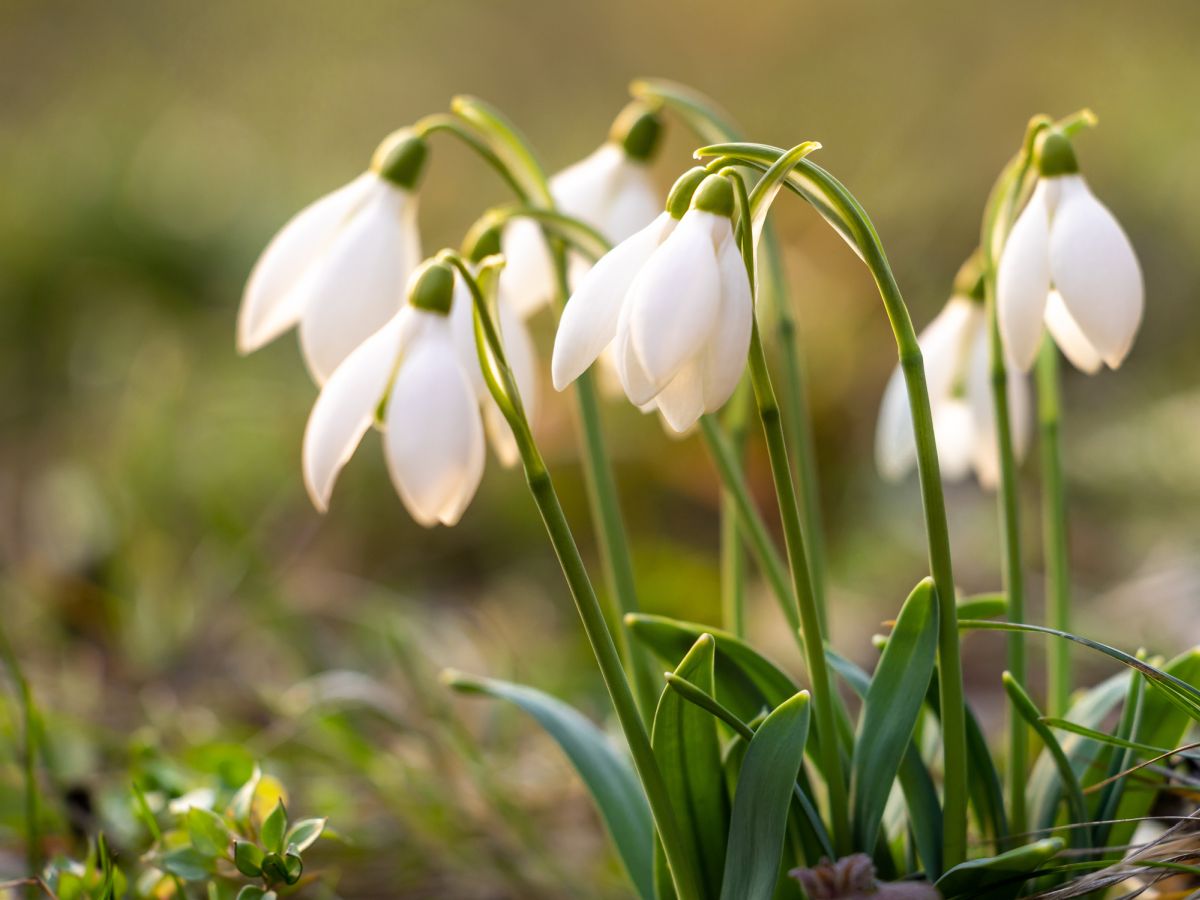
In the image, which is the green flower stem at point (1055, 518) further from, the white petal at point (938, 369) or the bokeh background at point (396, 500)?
the bokeh background at point (396, 500)

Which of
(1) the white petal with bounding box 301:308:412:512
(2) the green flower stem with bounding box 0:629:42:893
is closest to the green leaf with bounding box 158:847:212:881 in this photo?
(2) the green flower stem with bounding box 0:629:42:893

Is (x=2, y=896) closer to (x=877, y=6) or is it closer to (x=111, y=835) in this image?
(x=111, y=835)

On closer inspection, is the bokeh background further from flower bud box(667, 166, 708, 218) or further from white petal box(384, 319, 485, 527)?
flower bud box(667, 166, 708, 218)

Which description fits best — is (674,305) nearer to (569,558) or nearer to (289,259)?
(569,558)

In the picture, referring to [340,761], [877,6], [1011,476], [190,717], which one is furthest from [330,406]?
[877,6]

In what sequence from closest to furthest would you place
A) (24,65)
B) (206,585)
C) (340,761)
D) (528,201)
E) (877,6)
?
(528,201) < (340,761) < (206,585) < (877,6) < (24,65)

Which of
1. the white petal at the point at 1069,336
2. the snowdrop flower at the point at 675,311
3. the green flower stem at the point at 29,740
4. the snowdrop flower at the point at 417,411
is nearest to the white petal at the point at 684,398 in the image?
the snowdrop flower at the point at 675,311

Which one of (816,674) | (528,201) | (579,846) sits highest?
(528,201)
